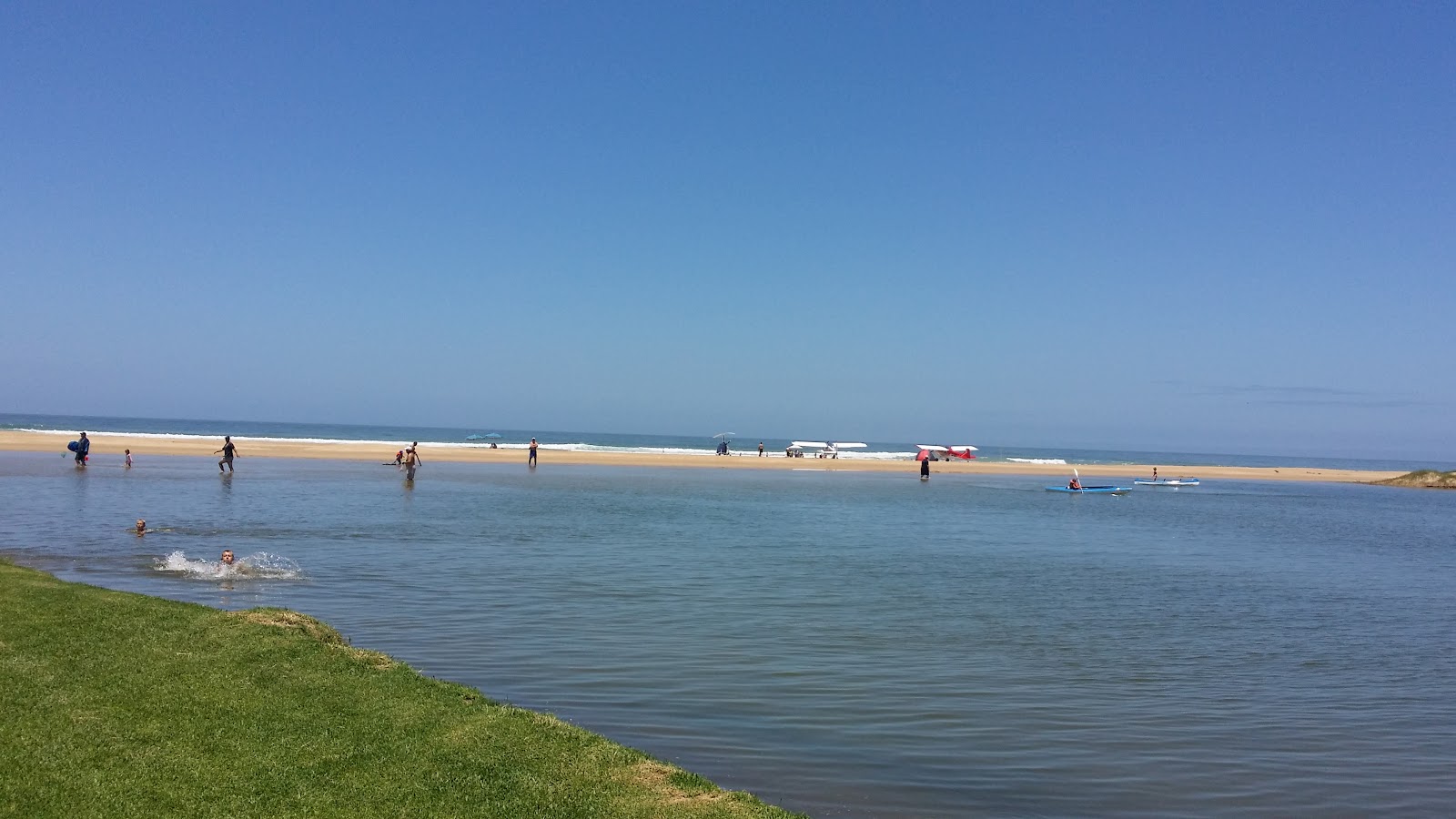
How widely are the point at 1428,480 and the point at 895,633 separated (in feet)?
279

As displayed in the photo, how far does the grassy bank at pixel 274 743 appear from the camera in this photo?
6641mm

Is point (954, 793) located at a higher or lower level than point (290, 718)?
lower

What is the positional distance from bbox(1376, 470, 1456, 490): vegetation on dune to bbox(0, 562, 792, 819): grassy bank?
91.7 m

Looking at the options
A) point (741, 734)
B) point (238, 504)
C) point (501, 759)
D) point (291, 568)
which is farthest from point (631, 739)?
point (238, 504)

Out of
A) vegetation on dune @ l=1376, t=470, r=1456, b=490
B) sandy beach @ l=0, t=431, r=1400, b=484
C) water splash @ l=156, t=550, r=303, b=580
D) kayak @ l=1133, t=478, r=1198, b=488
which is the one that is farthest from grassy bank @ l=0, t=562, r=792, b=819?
vegetation on dune @ l=1376, t=470, r=1456, b=490

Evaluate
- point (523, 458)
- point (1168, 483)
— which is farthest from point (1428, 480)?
point (523, 458)

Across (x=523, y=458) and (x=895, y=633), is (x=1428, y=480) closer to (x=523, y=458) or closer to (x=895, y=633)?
(x=523, y=458)

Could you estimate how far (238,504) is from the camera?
32281 mm

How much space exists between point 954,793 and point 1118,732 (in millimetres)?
2904

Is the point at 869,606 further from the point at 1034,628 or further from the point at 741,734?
Result: the point at 741,734

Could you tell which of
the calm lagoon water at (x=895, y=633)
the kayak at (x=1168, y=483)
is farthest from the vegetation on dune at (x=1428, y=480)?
the calm lagoon water at (x=895, y=633)

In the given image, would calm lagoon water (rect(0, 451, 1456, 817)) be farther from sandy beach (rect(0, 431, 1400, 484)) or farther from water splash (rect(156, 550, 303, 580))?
sandy beach (rect(0, 431, 1400, 484))

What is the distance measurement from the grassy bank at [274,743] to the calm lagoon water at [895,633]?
1404mm

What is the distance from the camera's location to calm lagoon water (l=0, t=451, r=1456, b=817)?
9.32m
